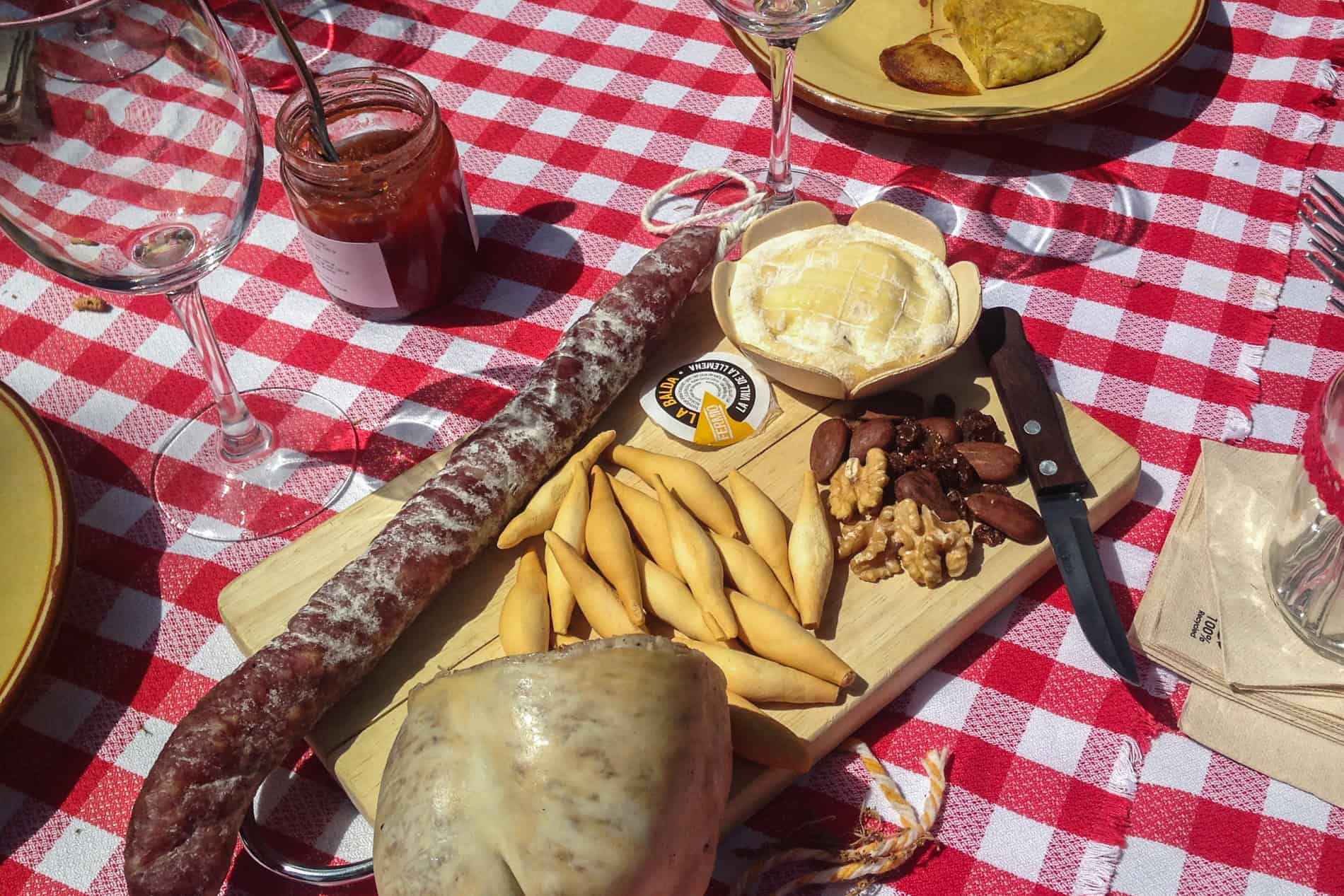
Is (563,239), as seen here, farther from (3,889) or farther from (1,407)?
(3,889)

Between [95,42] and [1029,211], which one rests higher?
[95,42]

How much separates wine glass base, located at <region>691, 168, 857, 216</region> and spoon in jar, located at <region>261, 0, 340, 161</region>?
49 centimetres

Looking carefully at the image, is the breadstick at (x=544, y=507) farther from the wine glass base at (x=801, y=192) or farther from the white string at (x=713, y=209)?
the wine glass base at (x=801, y=192)

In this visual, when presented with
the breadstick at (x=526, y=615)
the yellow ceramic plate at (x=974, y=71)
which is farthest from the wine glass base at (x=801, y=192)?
the breadstick at (x=526, y=615)

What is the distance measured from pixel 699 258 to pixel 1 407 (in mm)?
752

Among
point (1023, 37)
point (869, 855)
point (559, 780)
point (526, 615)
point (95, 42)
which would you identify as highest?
point (95, 42)

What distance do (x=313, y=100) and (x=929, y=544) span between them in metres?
0.79

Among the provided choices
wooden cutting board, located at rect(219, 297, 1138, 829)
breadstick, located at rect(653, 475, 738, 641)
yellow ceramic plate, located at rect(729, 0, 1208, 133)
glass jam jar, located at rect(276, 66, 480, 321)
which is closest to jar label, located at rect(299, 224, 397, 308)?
glass jam jar, located at rect(276, 66, 480, 321)

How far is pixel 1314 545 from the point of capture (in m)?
0.96

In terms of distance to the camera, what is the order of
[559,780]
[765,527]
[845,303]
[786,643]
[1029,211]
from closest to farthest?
[559,780] < [786,643] < [765,527] < [845,303] < [1029,211]

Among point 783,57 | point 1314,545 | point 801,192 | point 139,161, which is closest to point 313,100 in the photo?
point 139,161

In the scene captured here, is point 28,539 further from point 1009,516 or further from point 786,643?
point 1009,516

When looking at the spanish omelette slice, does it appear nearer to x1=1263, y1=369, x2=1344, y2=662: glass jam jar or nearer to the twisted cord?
x1=1263, y1=369, x2=1344, y2=662: glass jam jar

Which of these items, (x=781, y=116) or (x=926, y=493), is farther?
(x=781, y=116)
